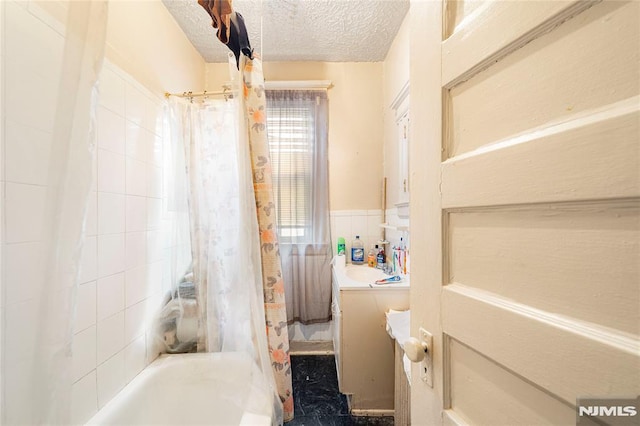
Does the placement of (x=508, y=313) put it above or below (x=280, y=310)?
above

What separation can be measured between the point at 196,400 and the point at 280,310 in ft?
1.80

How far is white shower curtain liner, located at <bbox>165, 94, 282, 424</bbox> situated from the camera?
112cm

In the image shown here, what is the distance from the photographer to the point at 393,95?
1.82 meters

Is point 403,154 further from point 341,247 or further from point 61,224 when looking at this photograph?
point 61,224

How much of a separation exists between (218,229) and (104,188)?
48 cm

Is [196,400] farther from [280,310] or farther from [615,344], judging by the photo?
[615,344]

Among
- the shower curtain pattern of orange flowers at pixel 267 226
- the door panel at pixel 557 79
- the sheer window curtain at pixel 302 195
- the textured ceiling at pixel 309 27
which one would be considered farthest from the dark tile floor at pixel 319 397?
the textured ceiling at pixel 309 27

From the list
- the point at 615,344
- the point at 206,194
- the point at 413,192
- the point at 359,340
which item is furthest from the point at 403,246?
the point at 615,344

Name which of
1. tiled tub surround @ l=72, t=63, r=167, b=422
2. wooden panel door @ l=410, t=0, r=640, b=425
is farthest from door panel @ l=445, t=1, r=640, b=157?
tiled tub surround @ l=72, t=63, r=167, b=422

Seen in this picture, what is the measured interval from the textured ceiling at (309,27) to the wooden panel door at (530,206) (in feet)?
4.29

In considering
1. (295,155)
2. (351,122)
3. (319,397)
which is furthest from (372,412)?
(351,122)

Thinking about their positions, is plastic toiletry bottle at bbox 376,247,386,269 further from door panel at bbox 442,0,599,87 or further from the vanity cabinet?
door panel at bbox 442,0,599,87

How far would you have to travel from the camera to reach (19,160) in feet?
1.59

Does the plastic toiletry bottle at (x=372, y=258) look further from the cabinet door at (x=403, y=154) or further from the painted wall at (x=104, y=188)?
the painted wall at (x=104, y=188)
